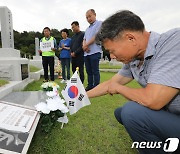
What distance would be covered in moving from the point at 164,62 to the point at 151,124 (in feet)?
1.41

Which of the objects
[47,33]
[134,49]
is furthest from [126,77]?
[47,33]

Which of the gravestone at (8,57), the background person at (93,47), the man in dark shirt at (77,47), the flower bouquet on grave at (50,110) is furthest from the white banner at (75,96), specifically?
the gravestone at (8,57)

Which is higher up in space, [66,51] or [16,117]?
[66,51]

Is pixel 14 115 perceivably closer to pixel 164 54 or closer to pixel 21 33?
pixel 164 54

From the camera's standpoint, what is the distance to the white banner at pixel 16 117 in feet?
5.66

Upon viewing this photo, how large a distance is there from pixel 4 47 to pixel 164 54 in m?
5.36

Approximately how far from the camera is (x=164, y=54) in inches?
56.6

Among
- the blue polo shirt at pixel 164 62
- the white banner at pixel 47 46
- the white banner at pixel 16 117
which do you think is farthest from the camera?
the white banner at pixel 47 46

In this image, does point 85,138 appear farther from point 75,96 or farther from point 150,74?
point 150,74

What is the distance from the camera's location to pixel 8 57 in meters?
5.79

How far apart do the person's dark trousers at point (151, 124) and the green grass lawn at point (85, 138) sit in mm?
622

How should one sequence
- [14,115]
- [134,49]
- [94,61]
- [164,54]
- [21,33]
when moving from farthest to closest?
1. [21,33]
2. [94,61]
3. [14,115]
4. [134,49]
5. [164,54]

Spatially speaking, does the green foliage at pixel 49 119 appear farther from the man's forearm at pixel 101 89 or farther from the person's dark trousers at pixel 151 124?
the person's dark trousers at pixel 151 124

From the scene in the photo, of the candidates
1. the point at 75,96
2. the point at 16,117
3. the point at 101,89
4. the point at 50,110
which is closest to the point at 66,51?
the point at 75,96
